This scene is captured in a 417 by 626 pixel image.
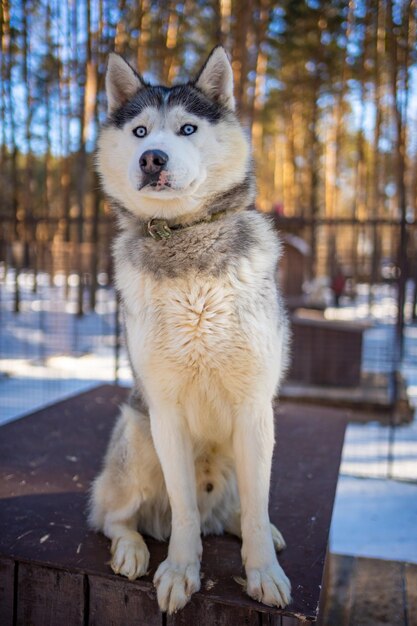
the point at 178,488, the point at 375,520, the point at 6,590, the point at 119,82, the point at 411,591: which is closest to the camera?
the point at 178,488

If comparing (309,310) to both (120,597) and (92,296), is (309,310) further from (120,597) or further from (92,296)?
(120,597)

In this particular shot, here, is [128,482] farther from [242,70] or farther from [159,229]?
[242,70]

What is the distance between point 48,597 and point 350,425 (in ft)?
13.4

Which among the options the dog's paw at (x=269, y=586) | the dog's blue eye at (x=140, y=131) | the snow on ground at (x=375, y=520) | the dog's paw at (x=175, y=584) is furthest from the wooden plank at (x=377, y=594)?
the dog's blue eye at (x=140, y=131)

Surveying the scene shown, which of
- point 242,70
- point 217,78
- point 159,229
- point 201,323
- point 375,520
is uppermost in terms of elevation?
point 242,70

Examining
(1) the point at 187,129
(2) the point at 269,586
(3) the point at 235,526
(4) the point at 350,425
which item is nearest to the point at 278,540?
(3) the point at 235,526

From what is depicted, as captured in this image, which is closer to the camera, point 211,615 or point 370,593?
point 211,615

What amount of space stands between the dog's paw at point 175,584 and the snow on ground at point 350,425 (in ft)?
5.33

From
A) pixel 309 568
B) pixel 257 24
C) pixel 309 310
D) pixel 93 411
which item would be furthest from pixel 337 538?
pixel 257 24

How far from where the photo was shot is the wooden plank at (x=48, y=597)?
1.65 m

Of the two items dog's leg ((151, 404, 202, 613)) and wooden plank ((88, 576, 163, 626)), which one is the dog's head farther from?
wooden plank ((88, 576, 163, 626))

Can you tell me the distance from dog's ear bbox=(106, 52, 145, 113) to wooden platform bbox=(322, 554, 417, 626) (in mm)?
2399

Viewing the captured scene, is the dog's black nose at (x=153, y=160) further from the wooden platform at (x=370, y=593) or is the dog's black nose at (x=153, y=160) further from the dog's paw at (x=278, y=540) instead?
the wooden platform at (x=370, y=593)

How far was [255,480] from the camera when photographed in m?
1.60
